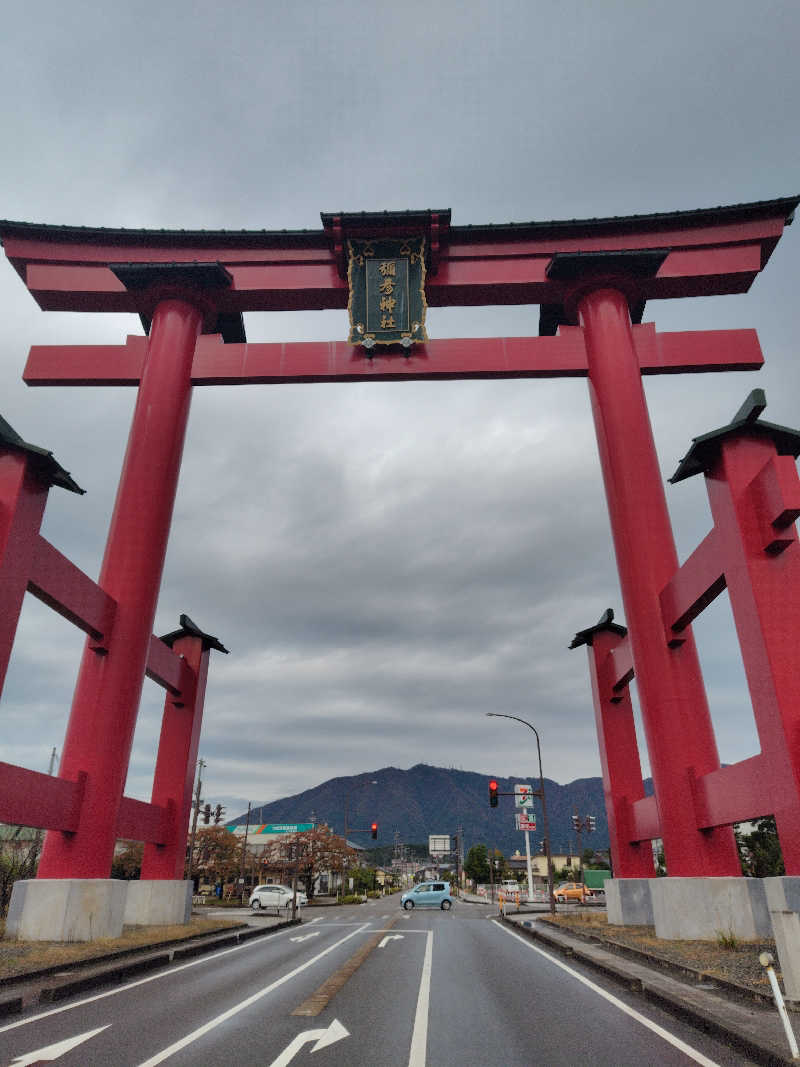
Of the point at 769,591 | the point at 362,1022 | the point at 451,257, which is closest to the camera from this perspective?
the point at 362,1022

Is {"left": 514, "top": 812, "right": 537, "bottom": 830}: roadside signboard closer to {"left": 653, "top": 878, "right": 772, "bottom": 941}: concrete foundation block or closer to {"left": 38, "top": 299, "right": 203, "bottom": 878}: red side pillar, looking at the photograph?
{"left": 653, "top": 878, "right": 772, "bottom": 941}: concrete foundation block

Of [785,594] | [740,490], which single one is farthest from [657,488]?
[785,594]

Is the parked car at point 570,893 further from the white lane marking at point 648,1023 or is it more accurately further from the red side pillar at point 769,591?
Answer: the red side pillar at point 769,591

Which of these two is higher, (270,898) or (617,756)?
(617,756)

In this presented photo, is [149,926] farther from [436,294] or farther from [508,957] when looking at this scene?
[436,294]

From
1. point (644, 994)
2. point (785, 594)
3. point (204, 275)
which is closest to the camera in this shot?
point (644, 994)

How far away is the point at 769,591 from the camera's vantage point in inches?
544

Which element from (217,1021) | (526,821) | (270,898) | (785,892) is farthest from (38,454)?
(526,821)

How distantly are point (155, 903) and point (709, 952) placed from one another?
17.7 metres

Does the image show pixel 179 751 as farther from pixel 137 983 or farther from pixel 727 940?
pixel 727 940

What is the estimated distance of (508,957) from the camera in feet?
50.0

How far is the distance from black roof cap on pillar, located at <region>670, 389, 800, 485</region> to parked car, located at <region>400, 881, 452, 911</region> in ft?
124

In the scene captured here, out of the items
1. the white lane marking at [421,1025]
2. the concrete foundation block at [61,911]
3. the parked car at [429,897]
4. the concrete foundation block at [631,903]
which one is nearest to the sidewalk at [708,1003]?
the white lane marking at [421,1025]

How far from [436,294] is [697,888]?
66.0ft
